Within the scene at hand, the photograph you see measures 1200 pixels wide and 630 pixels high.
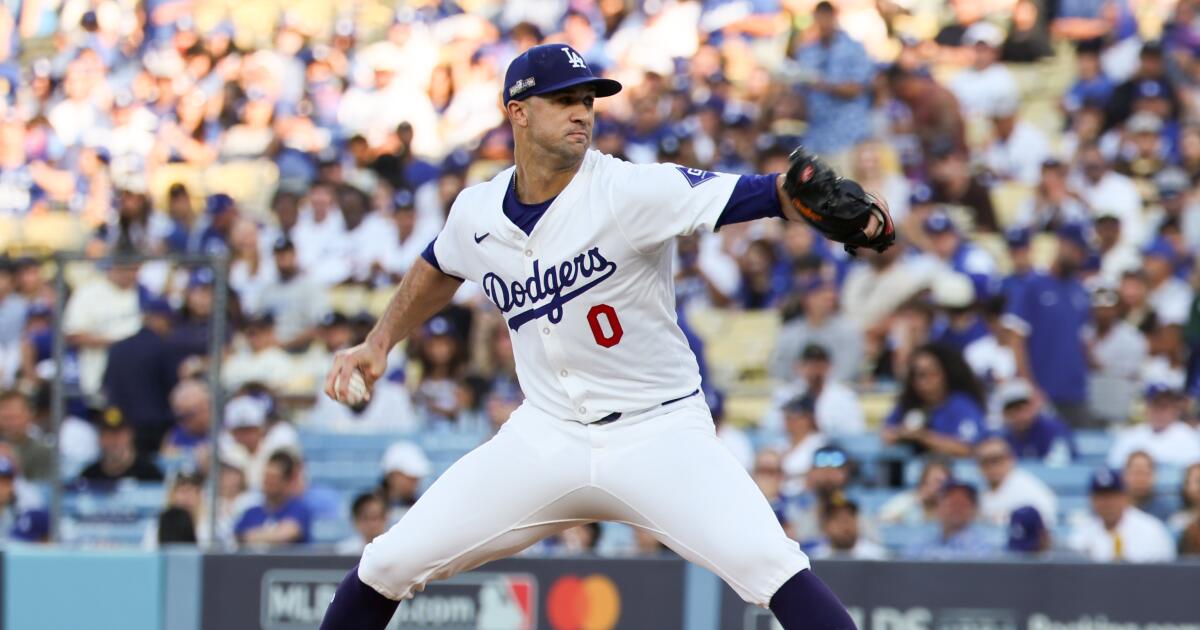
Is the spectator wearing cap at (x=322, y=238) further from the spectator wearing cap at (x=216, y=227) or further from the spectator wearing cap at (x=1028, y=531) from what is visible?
the spectator wearing cap at (x=1028, y=531)

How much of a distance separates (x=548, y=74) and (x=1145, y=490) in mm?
5335

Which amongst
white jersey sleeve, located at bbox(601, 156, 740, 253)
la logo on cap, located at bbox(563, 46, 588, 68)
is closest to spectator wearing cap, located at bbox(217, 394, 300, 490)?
la logo on cap, located at bbox(563, 46, 588, 68)

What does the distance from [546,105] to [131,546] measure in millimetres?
5128

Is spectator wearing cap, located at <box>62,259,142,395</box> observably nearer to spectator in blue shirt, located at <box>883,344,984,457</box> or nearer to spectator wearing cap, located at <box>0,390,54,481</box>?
spectator wearing cap, located at <box>0,390,54,481</box>

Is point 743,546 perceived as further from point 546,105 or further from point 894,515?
point 894,515

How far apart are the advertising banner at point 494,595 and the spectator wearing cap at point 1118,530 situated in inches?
91.4

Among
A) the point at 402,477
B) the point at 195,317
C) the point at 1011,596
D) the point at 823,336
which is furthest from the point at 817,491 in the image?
the point at 195,317

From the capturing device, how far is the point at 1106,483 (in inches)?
358

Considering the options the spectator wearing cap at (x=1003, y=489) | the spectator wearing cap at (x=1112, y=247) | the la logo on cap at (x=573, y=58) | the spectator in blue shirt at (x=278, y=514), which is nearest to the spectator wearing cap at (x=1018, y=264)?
the spectator wearing cap at (x=1112, y=247)

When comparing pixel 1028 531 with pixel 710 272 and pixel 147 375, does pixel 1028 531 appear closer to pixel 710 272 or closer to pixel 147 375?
pixel 710 272

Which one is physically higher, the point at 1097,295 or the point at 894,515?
the point at 1097,295

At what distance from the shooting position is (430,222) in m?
13.4

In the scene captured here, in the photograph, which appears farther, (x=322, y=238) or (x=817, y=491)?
(x=322, y=238)

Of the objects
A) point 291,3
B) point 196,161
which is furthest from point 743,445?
point 291,3
